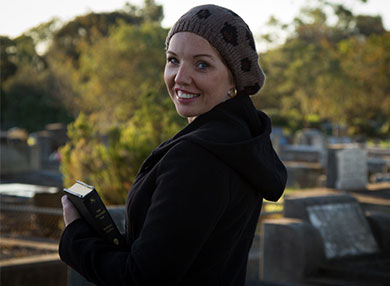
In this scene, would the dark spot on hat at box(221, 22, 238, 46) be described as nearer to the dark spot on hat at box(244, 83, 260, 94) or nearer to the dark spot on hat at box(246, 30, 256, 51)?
the dark spot on hat at box(246, 30, 256, 51)

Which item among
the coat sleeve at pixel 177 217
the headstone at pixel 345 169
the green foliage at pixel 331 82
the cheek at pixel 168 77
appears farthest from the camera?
the green foliage at pixel 331 82

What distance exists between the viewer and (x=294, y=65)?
44.6 meters

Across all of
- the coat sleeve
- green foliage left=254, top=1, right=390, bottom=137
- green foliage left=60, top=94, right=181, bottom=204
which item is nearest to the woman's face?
the coat sleeve

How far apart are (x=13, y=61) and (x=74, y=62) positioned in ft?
37.0

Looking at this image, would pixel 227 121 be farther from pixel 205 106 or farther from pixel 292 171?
pixel 292 171

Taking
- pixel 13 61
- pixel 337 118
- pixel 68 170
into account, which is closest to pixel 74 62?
pixel 13 61

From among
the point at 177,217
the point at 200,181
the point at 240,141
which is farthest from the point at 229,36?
the point at 177,217

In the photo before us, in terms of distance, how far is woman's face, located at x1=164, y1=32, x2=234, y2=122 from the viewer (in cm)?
221

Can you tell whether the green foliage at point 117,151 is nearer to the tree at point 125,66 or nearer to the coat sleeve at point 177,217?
the coat sleeve at point 177,217

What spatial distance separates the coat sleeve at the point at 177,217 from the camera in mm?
1892

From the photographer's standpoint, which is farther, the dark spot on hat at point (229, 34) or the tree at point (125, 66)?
the tree at point (125, 66)

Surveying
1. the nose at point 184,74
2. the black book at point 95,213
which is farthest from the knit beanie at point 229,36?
the black book at point 95,213

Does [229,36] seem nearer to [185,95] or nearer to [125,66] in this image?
[185,95]

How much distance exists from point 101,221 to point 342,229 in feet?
17.1
